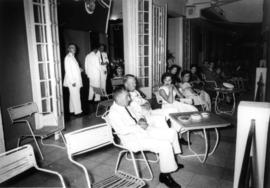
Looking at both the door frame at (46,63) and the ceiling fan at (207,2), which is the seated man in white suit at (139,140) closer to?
the door frame at (46,63)

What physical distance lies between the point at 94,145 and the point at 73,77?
360 centimetres

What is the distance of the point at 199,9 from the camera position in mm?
8719

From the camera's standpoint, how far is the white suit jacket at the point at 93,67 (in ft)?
24.3

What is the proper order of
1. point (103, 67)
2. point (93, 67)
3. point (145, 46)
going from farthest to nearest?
point (103, 67)
point (93, 67)
point (145, 46)

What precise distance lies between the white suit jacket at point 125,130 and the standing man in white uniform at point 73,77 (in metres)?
3.08

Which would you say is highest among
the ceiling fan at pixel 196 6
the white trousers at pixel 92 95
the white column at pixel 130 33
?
the ceiling fan at pixel 196 6

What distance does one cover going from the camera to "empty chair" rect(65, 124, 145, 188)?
213cm

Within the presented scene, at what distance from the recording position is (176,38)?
9.11 metres

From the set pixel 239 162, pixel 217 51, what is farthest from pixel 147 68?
pixel 217 51

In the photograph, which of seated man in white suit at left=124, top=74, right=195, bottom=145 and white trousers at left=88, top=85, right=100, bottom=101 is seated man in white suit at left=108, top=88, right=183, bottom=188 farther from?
white trousers at left=88, top=85, right=100, bottom=101

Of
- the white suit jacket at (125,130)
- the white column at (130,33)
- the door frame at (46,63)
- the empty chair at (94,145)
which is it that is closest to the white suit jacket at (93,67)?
the white column at (130,33)

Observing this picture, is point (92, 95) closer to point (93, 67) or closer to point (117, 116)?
point (93, 67)

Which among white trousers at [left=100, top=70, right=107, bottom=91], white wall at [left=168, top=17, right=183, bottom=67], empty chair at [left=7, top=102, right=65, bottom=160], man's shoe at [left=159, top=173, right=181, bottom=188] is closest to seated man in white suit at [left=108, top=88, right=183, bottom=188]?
man's shoe at [left=159, top=173, right=181, bottom=188]

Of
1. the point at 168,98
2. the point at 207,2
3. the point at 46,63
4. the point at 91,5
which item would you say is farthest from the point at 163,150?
the point at 207,2
